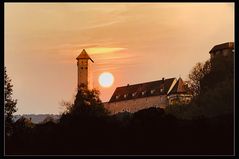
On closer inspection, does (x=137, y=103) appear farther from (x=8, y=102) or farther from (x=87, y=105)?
(x=8, y=102)

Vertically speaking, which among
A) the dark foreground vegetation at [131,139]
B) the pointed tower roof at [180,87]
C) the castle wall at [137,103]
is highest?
the pointed tower roof at [180,87]

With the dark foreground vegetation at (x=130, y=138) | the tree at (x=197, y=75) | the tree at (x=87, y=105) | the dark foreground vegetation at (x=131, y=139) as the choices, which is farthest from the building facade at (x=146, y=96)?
the dark foreground vegetation at (x=131, y=139)

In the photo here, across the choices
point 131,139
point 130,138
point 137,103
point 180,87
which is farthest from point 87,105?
point 137,103

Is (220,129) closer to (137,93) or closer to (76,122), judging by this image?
(76,122)

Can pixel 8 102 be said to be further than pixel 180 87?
No

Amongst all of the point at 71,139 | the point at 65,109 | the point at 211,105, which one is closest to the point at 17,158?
the point at 71,139

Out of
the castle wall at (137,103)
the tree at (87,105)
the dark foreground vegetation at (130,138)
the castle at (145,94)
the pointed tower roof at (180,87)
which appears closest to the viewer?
the dark foreground vegetation at (130,138)

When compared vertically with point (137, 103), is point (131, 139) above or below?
below

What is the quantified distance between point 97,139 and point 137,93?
59629 millimetres

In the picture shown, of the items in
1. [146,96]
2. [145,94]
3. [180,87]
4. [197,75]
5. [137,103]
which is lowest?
[137,103]

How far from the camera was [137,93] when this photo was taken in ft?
263

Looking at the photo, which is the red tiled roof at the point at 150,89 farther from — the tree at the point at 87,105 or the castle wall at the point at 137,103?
the tree at the point at 87,105

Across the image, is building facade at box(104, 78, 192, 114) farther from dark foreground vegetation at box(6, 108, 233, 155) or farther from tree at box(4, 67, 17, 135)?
dark foreground vegetation at box(6, 108, 233, 155)

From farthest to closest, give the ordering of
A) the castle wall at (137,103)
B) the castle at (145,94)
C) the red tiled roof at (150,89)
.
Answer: the castle wall at (137,103), the red tiled roof at (150,89), the castle at (145,94)
